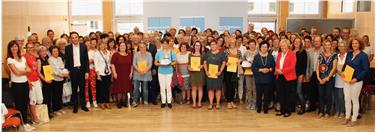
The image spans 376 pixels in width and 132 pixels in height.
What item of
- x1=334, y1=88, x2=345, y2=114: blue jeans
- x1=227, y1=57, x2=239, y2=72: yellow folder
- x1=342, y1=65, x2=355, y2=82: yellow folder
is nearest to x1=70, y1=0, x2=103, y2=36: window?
x1=227, y1=57, x2=239, y2=72: yellow folder

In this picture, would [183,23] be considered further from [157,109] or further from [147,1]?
[157,109]

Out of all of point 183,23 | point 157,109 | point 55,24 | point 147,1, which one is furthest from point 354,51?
point 55,24

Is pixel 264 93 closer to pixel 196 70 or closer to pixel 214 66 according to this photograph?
pixel 214 66

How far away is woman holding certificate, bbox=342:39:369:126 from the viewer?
5.56 metres

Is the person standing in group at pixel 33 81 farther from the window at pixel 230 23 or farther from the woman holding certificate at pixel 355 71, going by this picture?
the window at pixel 230 23

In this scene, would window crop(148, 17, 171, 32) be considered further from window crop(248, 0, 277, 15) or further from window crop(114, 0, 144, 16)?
window crop(248, 0, 277, 15)

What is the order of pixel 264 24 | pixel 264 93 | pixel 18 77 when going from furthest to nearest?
pixel 264 24, pixel 264 93, pixel 18 77

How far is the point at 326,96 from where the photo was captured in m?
6.39

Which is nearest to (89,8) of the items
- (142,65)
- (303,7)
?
(142,65)

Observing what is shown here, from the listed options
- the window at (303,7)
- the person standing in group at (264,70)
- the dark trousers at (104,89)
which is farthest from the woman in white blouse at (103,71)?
the window at (303,7)

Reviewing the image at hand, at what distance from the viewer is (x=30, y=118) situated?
609 centimetres

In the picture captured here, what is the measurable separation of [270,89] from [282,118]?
53 centimetres

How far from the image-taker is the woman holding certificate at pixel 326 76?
609 centimetres

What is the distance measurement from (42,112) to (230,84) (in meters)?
3.13
